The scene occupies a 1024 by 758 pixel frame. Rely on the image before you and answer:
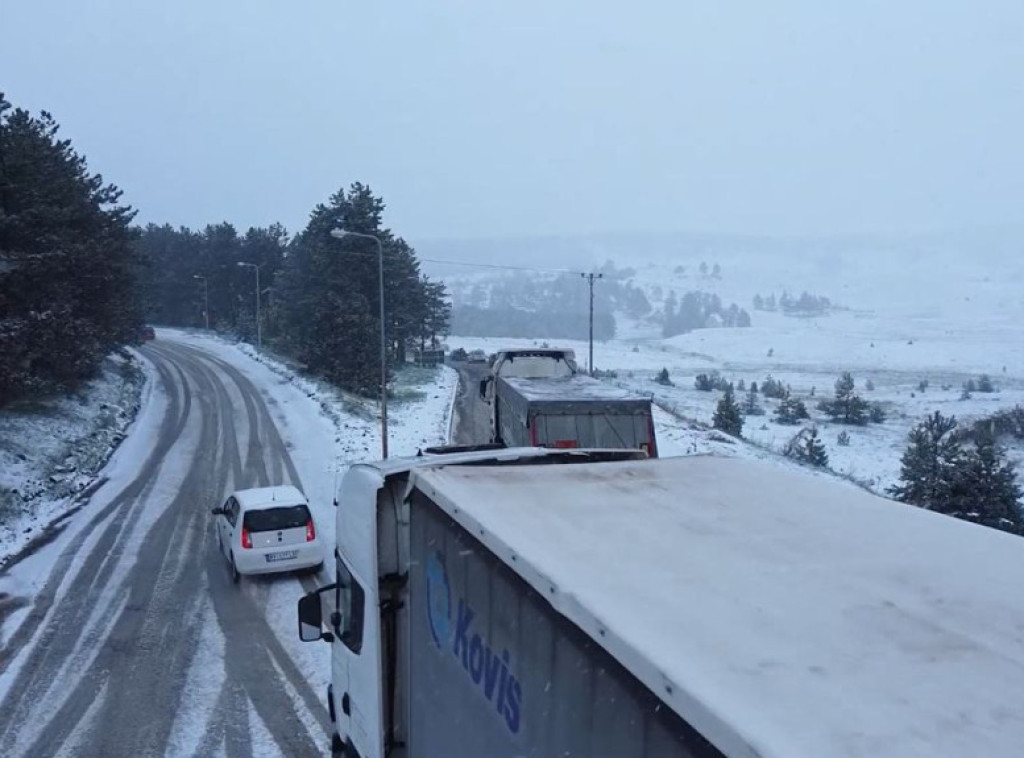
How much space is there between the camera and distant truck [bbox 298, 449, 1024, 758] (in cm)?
246

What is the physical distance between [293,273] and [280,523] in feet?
142

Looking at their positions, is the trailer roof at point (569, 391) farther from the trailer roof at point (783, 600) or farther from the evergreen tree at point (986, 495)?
the trailer roof at point (783, 600)

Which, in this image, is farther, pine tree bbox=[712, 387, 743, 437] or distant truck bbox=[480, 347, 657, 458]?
pine tree bbox=[712, 387, 743, 437]

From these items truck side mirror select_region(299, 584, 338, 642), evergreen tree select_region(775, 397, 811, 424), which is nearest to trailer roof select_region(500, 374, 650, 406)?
truck side mirror select_region(299, 584, 338, 642)

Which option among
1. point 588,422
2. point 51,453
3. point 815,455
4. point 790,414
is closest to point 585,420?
point 588,422

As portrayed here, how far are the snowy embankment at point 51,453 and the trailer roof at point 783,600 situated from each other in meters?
16.2

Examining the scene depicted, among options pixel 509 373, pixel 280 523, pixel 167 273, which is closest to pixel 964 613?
pixel 280 523

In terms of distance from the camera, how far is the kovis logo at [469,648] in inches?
154

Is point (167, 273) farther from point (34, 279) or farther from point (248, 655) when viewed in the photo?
point (248, 655)

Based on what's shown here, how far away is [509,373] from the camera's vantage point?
26.2 m

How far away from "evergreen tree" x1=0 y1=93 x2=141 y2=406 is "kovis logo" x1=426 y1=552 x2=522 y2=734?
20097 mm

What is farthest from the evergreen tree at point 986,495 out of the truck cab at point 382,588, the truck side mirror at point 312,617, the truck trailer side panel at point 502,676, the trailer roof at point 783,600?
the truck trailer side panel at point 502,676

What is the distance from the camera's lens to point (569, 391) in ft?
64.1

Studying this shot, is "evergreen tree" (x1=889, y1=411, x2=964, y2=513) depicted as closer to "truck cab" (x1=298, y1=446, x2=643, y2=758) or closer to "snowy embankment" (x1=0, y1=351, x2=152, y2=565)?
"truck cab" (x1=298, y1=446, x2=643, y2=758)
